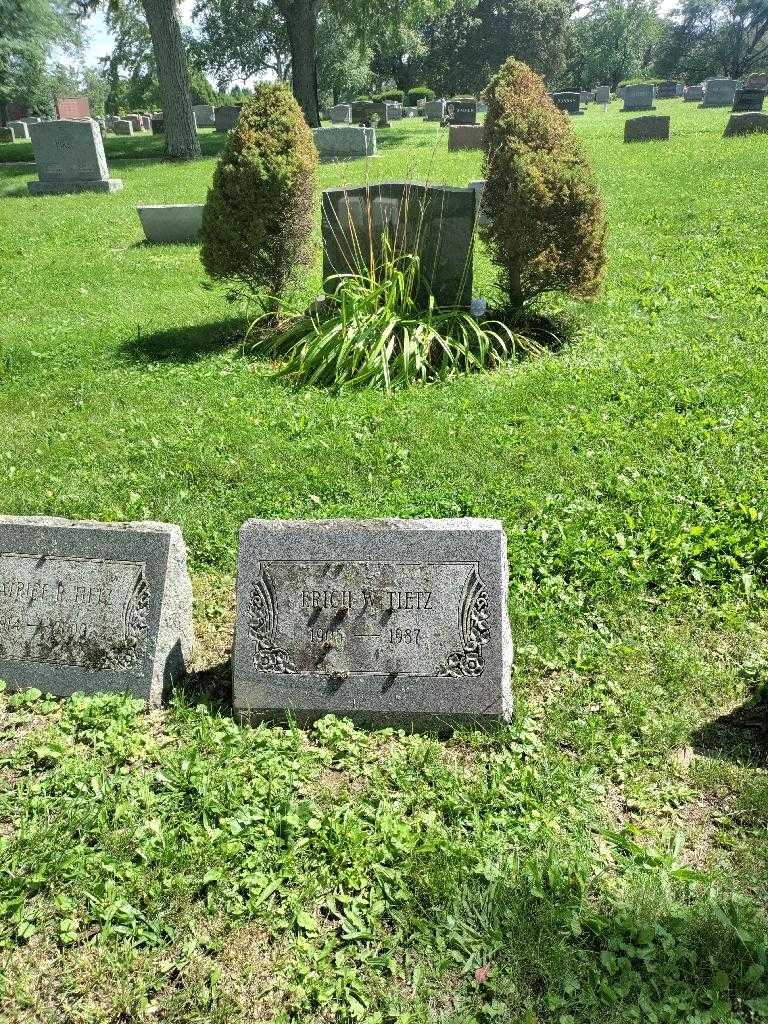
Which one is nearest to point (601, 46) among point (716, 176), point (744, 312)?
point (716, 176)

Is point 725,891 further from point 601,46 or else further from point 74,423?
point 601,46

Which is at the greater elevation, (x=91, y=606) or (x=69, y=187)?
(x=91, y=606)

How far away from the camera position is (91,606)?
11.1 ft

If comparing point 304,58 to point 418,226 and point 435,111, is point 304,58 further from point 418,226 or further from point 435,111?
point 418,226

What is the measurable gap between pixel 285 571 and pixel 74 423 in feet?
11.9

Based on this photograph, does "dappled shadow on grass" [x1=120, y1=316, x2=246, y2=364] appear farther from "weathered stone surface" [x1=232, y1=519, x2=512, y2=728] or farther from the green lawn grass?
"weathered stone surface" [x1=232, y1=519, x2=512, y2=728]

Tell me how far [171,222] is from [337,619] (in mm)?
10607

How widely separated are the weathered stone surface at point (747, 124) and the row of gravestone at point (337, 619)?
19014mm

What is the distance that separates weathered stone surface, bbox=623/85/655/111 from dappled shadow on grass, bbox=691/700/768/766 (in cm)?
3687

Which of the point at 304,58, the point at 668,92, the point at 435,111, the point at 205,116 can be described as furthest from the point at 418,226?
the point at 668,92

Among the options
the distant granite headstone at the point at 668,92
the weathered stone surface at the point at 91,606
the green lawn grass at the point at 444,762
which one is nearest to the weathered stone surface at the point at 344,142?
the green lawn grass at the point at 444,762

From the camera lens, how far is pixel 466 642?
3178 mm

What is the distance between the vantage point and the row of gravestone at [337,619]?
318 centimetres

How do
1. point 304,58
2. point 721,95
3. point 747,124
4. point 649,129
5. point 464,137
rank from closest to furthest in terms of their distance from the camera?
point 747,124
point 649,129
point 464,137
point 304,58
point 721,95
